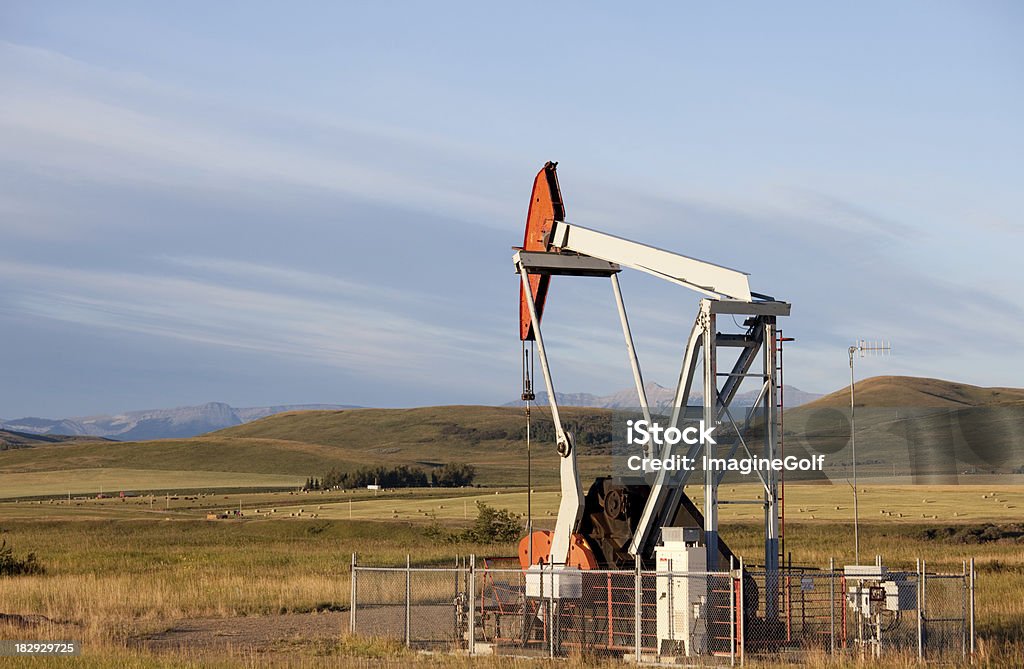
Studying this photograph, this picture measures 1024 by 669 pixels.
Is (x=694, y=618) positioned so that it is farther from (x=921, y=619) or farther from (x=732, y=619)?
(x=921, y=619)

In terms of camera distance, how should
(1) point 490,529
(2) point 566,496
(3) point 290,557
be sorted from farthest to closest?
(1) point 490,529
(3) point 290,557
(2) point 566,496

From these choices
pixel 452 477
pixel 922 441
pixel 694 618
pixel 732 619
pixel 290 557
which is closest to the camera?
pixel 732 619

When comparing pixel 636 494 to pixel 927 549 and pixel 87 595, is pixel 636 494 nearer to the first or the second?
pixel 87 595

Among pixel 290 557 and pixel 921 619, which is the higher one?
pixel 921 619

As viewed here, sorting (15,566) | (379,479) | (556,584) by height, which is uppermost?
(379,479)

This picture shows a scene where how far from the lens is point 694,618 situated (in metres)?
21.4

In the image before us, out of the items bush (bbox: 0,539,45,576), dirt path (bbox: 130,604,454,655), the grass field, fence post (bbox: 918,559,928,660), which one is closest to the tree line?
the grass field

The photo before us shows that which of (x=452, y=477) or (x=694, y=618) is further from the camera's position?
(x=452, y=477)

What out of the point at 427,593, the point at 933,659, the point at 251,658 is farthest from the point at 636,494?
the point at 427,593

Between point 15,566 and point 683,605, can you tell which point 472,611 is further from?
point 15,566

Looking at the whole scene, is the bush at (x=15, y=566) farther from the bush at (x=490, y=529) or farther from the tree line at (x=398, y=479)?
the tree line at (x=398, y=479)

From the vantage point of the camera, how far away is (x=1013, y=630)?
27.0m

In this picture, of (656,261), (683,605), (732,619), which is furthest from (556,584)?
(656,261)

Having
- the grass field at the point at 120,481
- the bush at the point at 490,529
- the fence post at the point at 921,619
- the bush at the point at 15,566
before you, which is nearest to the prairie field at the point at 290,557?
the bush at the point at 15,566
